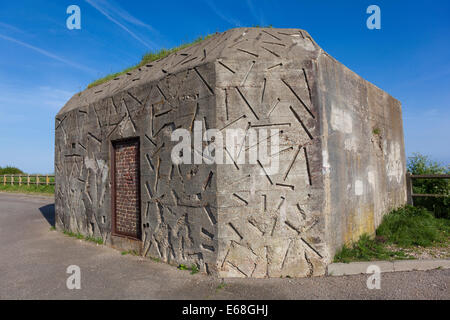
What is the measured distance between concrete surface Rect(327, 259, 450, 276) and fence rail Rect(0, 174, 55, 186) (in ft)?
75.8

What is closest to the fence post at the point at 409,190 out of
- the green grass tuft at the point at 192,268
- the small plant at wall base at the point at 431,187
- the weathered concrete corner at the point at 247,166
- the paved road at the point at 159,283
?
the small plant at wall base at the point at 431,187

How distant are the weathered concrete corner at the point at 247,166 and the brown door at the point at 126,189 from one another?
25 mm

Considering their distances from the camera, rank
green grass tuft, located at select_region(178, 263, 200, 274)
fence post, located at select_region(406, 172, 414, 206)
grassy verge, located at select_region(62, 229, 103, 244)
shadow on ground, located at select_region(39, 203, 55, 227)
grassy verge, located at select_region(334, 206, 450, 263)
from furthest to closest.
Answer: shadow on ground, located at select_region(39, 203, 55, 227)
fence post, located at select_region(406, 172, 414, 206)
grassy verge, located at select_region(62, 229, 103, 244)
grassy verge, located at select_region(334, 206, 450, 263)
green grass tuft, located at select_region(178, 263, 200, 274)

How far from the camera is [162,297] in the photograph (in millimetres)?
4188

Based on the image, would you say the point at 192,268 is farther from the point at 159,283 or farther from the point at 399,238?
the point at 399,238

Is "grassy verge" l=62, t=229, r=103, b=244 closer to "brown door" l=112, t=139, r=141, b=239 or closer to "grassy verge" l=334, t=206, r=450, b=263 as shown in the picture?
"brown door" l=112, t=139, r=141, b=239

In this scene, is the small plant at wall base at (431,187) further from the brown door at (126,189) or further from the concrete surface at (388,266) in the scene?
the brown door at (126,189)

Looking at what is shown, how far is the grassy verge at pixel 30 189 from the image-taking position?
2133 centimetres

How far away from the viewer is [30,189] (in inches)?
917

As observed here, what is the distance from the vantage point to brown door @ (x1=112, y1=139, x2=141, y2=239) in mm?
6508

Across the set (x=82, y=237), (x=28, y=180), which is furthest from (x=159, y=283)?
(x=28, y=180)

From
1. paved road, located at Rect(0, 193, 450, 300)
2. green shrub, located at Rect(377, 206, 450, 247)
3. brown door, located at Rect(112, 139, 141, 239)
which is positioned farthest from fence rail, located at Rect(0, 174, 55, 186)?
green shrub, located at Rect(377, 206, 450, 247)

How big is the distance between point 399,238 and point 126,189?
648 cm
